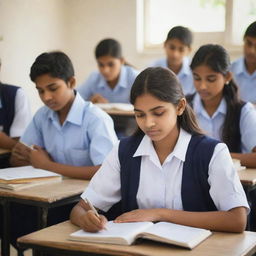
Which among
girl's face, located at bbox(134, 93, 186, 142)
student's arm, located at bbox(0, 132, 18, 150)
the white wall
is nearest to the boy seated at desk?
student's arm, located at bbox(0, 132, 18, 150)

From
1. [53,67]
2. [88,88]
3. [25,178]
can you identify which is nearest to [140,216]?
[25,178]

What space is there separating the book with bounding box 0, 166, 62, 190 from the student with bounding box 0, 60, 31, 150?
101cm

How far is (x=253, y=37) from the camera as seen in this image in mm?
3926

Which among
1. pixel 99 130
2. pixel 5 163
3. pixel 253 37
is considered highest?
pixel 253 37

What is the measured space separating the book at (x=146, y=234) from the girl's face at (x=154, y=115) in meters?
0.33

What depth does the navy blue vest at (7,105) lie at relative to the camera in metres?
3.60

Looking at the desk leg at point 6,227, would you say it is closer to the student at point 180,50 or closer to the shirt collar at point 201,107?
the shirt collar at point 201,107

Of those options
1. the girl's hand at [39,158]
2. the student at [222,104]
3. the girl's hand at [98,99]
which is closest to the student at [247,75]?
the girl's hand at [98,99]

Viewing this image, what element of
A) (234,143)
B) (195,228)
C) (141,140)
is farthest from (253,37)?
(195,228)

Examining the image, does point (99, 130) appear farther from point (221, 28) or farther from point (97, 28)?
point (97, 28)

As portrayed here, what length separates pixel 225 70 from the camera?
2.96 metres

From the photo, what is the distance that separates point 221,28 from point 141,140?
3879 millimetres

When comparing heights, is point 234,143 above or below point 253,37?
below

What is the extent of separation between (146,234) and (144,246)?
0.11 ft
